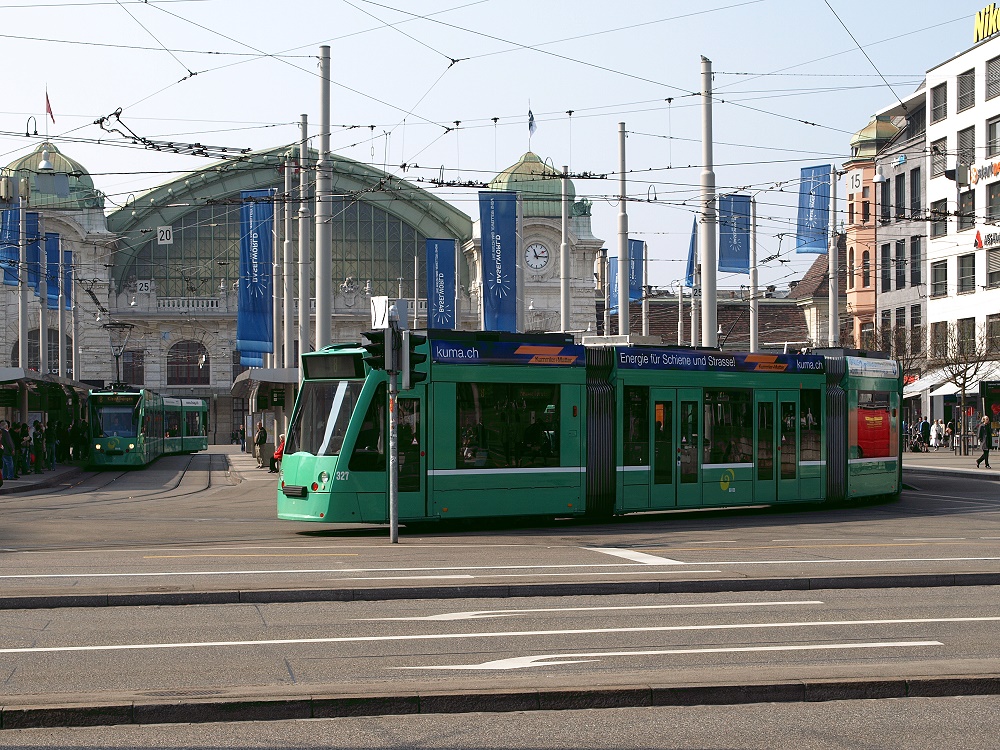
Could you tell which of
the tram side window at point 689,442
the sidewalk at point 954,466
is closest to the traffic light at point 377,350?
the tram side window at point 689,442

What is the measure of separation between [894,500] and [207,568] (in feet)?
57.0

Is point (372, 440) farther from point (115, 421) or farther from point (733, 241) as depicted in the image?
point (115, 421)

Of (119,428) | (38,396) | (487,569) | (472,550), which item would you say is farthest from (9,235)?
(487,569)

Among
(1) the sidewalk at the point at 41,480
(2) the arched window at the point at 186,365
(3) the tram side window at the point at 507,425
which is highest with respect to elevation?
(2) the arched window at the point at 186,365

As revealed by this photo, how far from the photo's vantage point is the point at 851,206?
82.7 m

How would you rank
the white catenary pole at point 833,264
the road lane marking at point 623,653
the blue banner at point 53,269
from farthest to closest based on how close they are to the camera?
the blue banner at point 53,269 → the white catenary pole at point 833,264 → the road lane marking at point 623,653

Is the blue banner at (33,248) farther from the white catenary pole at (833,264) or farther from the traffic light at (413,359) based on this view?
the white catenary pole at (833,264)

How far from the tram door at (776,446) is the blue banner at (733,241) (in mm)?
13223

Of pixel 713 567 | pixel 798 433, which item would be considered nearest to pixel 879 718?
pixel 713 567

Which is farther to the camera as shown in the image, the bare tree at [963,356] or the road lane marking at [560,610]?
the bare tree at [963,356]

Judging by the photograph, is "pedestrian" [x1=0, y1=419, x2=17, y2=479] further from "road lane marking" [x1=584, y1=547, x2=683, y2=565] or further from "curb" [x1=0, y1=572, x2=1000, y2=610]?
"curb" [x1=0, y1=572, x2=1000, y2=610]

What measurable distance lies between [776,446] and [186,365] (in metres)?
73.9

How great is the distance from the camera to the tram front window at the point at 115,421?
153 feet

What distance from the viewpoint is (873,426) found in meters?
25.2
